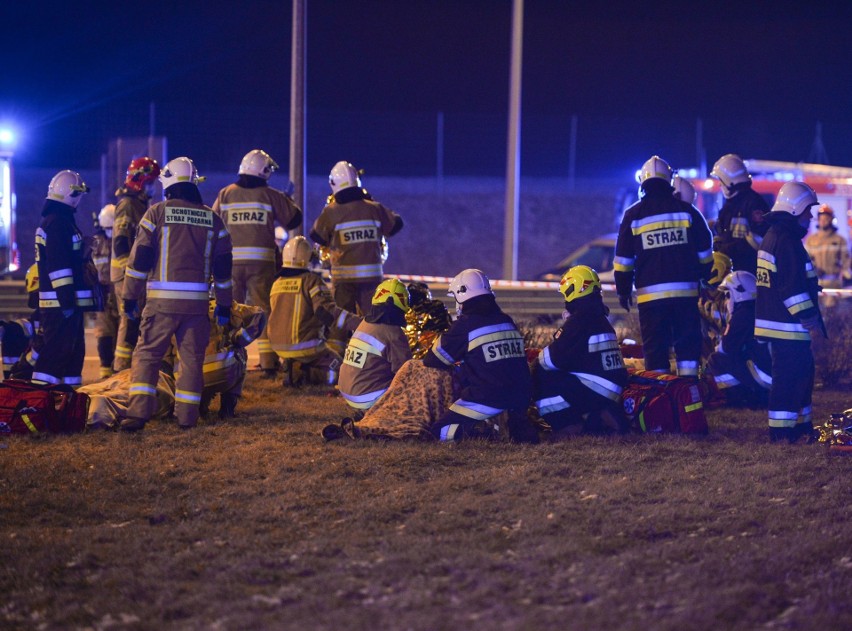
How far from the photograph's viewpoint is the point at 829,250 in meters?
16.7

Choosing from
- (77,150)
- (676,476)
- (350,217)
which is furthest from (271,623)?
(77,150)

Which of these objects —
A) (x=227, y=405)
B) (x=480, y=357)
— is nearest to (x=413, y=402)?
(x=480, y=357)

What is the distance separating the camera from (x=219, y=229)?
8773 millimetres

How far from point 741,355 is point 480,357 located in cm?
305

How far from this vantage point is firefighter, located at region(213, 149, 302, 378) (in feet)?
36.0

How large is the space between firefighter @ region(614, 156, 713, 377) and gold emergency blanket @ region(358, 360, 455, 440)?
6.53 ft

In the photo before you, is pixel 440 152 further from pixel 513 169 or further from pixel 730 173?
pixel 730 173

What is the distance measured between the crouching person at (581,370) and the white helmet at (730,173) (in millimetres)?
2996

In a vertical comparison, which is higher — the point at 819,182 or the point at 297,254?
the point at 819,182

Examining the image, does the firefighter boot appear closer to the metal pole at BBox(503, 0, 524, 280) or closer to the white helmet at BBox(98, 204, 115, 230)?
the white helmet at BBox(98, 204, 115, 230)

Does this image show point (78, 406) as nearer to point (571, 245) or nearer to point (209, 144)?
point (209, 144)

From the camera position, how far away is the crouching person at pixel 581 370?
26.9 feet

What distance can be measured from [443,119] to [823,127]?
13520 mm

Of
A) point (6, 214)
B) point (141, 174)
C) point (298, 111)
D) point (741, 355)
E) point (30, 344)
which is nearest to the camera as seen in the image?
point (741, 355)
